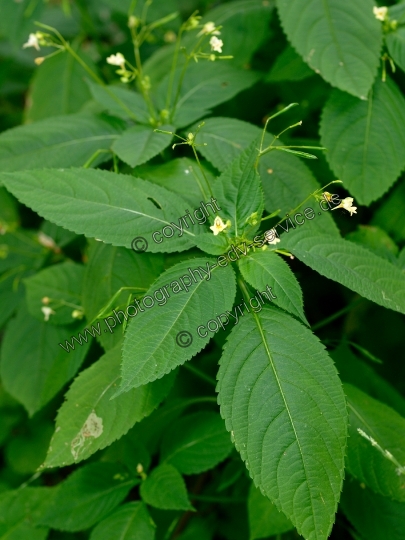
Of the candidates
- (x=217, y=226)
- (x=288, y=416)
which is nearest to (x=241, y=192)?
(x=217, y=226)

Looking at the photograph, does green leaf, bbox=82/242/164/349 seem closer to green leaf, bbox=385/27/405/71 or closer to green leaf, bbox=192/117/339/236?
green leaf, bbox=192/117/339/236

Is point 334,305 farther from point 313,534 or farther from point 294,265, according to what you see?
point 313,534

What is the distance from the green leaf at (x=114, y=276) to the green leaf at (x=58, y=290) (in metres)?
0.23

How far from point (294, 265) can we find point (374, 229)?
347 millimetres

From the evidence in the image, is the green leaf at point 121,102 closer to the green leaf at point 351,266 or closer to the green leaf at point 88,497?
the green leaf at point 351,266

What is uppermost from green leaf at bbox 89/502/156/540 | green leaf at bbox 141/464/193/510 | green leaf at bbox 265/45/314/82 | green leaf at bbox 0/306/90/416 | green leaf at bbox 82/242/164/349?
green leaf at bbox 265/45/314/82

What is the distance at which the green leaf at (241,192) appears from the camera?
1146 millimetres

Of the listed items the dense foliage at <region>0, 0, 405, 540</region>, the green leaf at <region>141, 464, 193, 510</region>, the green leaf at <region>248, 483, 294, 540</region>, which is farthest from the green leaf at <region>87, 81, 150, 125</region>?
the green leaf at <region>248, 483, 294, 540</region>

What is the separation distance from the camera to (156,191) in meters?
1.23

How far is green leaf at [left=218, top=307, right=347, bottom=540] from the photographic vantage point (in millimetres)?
917

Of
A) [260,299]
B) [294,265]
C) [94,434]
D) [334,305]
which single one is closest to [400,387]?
[334,305]

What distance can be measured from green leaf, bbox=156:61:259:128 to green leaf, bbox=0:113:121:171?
199mm

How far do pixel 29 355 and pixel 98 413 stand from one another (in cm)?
72

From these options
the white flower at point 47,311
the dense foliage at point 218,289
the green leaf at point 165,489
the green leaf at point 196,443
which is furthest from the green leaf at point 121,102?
the green leaf at point 165,489
